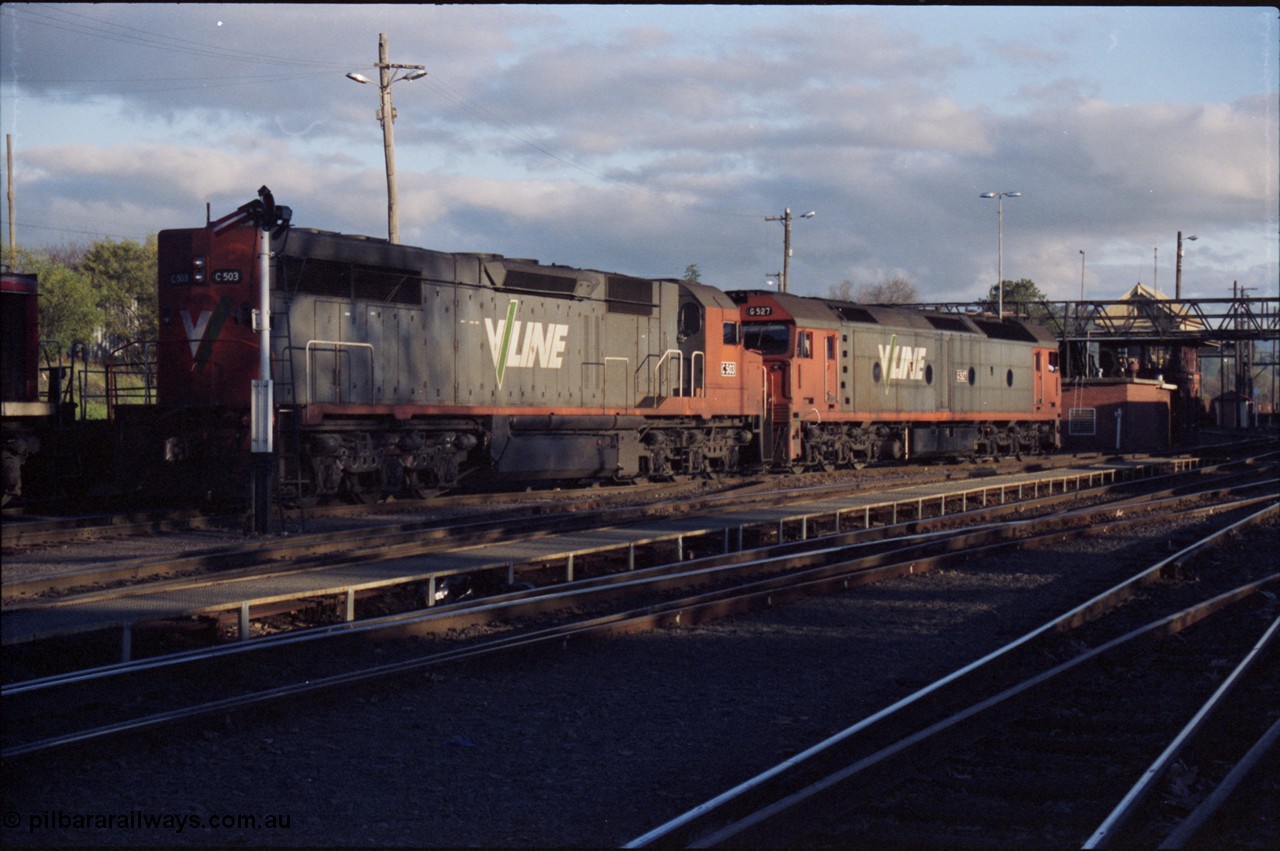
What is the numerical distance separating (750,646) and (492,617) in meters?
2.04

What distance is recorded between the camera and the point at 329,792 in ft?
18.5

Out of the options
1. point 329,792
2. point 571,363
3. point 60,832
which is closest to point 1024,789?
point 329,792

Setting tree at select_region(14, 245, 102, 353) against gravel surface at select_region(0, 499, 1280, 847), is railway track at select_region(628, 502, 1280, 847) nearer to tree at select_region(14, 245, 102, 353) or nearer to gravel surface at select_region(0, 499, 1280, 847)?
gravel surface at select_region(0, 499, 1280, 847)

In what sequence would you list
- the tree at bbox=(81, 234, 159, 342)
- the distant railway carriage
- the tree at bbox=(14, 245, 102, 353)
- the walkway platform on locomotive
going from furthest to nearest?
the tree at bbox=(81, 234, 159, 342), the tree at bbox=(14, 245, 102, 353), the distant railway carriage, the walkway platform on locomotive

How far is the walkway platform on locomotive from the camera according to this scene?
821 cm

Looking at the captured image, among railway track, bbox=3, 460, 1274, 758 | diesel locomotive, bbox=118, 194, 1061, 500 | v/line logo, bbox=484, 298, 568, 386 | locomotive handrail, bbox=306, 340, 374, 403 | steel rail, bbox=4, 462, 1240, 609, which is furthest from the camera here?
v/line logo, bbox=484, 298, 568, 386

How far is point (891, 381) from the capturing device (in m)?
27.1

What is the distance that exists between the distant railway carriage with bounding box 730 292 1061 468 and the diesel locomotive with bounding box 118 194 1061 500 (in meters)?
0.06

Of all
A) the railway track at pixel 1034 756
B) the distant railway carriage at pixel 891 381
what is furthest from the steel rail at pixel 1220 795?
the distant railway carriage at pixel 891 381

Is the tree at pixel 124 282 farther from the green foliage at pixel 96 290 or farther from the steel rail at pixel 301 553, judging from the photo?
the steel rail at pixel 301 553

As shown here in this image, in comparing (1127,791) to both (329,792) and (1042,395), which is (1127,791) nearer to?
(329,792)

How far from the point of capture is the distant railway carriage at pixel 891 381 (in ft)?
79.7

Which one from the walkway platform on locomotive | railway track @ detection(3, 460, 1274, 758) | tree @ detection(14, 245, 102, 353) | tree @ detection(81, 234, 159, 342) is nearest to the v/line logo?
the walkway platform on locomotive

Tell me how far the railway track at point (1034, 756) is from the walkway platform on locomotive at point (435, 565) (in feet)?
15.0
